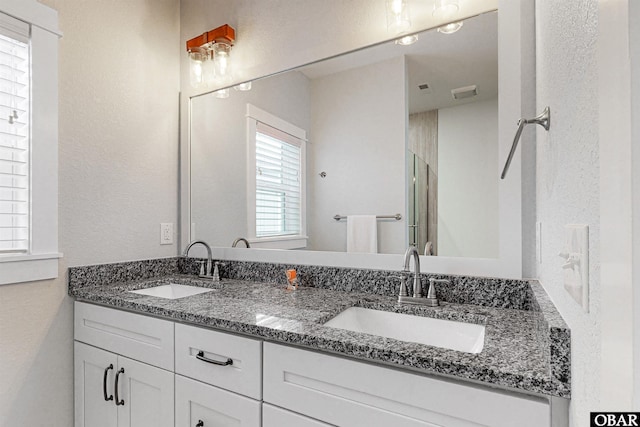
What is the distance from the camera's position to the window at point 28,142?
137 centimetres

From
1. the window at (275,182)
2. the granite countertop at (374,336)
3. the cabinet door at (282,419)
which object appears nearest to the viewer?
the granite countertop at (374,336)

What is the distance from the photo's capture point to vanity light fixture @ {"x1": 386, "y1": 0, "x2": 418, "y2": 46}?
54.4 inches

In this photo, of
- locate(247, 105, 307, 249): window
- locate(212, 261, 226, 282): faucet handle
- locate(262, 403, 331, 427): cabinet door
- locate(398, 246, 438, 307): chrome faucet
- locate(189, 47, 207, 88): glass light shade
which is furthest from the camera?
locate(189, 47, 207, 88): glass light shade

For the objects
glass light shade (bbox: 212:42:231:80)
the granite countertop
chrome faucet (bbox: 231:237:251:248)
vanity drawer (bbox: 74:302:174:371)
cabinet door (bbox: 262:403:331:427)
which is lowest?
cabinet door (bbox: 262:403:331:427)

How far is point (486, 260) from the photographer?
48.0 inches

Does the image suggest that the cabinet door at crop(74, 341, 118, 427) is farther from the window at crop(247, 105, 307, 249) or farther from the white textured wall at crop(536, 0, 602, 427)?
the white textured wall at crop(536, 0, 602, 427)

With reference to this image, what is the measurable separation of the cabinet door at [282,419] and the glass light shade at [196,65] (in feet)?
5.70

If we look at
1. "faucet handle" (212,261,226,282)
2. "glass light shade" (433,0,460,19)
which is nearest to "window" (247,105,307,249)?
"faucet handle" (212,261,226,282)

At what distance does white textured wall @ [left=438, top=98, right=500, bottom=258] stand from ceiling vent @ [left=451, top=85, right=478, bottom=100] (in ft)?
0.11

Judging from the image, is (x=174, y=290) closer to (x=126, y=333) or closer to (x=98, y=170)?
(x=126, y=333)

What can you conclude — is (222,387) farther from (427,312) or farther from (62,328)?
(62,328)

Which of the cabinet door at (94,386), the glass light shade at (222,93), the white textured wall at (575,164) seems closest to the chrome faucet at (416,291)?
the white textured wall at (575,164)

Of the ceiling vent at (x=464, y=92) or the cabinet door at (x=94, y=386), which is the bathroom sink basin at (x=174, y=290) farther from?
the ceiling vent at (x=464, y=92)

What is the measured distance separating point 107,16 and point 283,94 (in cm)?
96
